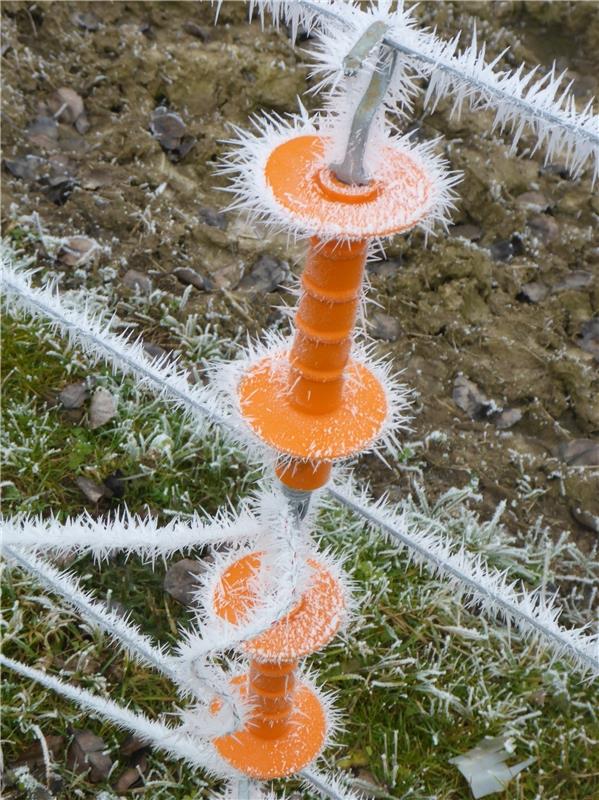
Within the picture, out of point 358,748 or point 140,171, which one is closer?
point 358,748

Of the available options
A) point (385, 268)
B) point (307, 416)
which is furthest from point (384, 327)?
point (307, 416)

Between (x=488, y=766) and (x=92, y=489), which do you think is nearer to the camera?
(x=488, y=766)

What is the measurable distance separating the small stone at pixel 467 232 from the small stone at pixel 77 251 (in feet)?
2.81

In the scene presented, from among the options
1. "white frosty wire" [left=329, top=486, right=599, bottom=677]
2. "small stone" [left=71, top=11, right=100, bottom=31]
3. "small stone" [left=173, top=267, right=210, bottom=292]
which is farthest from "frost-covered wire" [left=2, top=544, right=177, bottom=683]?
"small stone" [left=71, top=11, right=100, bottom=31]

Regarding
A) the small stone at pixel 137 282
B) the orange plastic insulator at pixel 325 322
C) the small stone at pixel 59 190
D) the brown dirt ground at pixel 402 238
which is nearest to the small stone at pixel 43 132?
the brown dirt ground at pixel 402 238

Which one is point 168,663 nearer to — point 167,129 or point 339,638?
point 339,638

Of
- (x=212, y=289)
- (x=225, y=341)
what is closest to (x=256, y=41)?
(x=212, y=289)

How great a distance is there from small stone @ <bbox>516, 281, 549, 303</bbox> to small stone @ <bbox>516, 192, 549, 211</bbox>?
0.25 m

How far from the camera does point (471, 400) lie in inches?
78.9

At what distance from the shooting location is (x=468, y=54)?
77 cm

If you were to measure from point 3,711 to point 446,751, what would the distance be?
28.7 inches

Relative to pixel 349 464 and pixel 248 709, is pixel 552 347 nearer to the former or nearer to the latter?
pixel 349 464

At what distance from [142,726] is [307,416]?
624 millimetres

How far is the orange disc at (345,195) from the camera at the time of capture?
749 mm
